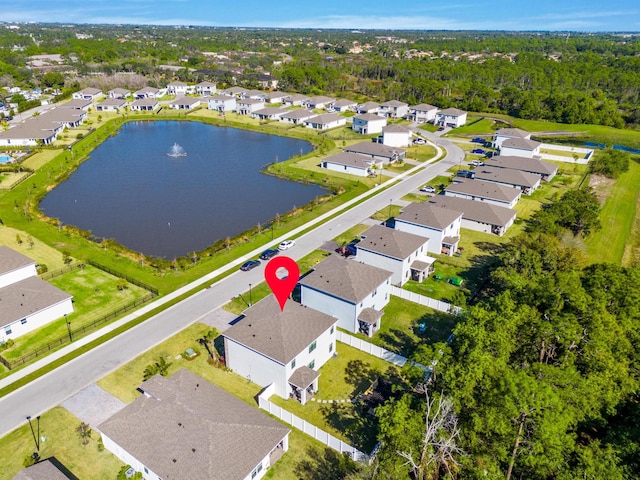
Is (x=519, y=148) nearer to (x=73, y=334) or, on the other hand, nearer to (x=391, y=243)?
(x=391, y=243)

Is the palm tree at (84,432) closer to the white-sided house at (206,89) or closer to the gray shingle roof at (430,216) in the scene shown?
the gray shingle roof at (430,216)

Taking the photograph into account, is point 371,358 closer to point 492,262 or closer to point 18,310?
point 492,262

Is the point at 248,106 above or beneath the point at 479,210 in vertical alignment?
beneath

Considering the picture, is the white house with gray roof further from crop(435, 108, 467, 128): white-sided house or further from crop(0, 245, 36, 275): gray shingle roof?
crop(435, 108, 467, 128): white-sided house

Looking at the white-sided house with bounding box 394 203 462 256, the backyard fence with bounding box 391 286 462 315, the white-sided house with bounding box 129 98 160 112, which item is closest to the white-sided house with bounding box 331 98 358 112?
the white-sided house with bounding box 129 98 160 112

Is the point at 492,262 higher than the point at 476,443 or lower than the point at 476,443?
lower

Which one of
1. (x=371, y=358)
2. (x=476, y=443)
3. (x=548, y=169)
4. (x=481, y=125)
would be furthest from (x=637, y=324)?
(x=481, y=125)

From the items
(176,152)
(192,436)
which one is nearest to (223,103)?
(176,152)
